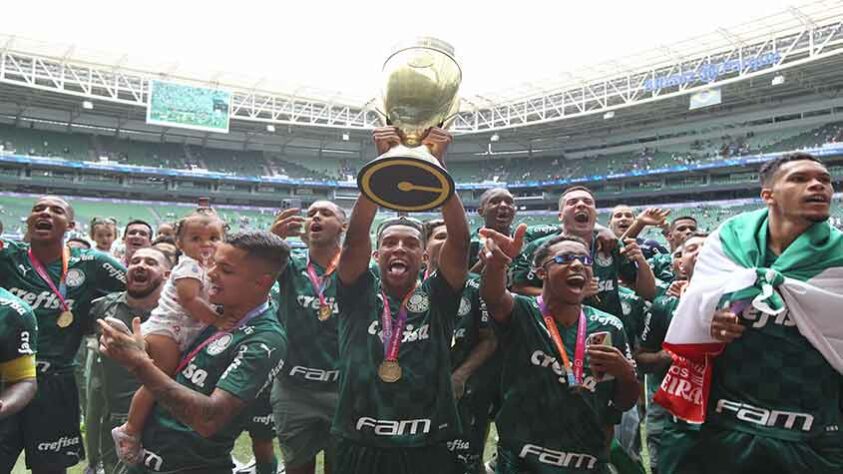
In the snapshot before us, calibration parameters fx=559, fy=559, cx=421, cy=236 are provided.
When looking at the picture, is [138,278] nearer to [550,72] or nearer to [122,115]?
[550,72]

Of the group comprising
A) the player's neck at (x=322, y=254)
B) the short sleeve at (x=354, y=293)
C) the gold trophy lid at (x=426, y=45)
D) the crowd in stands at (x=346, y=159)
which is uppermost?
the crowd in stands at (x=346, y=159)

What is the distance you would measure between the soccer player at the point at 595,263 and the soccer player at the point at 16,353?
9.25ft

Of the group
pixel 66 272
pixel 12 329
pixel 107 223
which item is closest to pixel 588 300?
pixel 12 329

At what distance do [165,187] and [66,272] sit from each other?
118ft

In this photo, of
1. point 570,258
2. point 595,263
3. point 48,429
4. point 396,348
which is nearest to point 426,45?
point 570,258

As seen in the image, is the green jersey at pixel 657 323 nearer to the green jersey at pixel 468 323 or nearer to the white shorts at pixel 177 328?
the green jersey at pixel 468 323

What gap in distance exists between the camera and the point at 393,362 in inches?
103

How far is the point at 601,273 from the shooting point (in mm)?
3969

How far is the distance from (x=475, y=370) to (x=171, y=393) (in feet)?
5.65

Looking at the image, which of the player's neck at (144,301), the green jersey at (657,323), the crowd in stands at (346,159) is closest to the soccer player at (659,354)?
the green jersey at (657,323)

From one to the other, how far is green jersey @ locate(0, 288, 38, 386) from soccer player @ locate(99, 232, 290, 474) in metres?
0.72

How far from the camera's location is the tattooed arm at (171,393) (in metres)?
2.05

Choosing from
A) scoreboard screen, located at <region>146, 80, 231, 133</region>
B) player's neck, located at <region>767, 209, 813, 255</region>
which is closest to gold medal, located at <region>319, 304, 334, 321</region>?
player's neck, located at <region>767, 209, 813, 255</region>

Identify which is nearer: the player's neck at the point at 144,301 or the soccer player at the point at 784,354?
the soccer player at the point at 784,354
